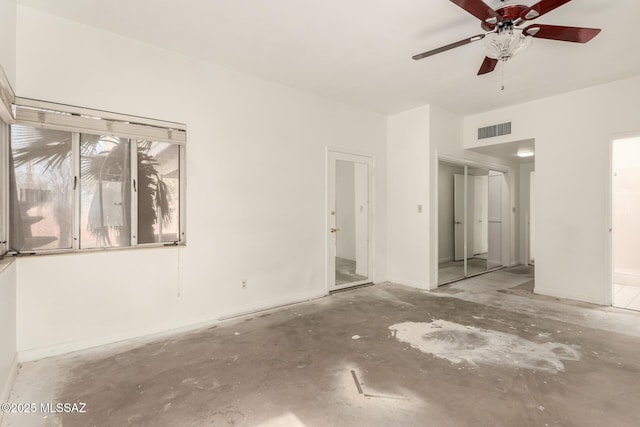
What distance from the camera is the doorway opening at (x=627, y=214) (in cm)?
512

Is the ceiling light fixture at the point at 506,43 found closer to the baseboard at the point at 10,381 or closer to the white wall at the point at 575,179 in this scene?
the white wall at the point at 575,179

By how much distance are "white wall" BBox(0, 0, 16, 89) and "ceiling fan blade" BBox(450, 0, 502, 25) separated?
320cm

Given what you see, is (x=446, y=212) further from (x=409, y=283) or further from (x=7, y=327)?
(x=7, y=327)

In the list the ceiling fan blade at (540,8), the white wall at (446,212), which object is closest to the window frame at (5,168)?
the ceiling fan blade at (540,8)

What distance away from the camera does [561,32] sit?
90.7 inches

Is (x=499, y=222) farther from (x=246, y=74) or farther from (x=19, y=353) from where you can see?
(x=19, y=353)

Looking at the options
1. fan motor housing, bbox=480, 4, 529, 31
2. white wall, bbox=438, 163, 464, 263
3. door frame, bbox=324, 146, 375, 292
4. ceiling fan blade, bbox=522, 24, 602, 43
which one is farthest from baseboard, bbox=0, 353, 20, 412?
white wall, bbox=438, 163, 464, 263

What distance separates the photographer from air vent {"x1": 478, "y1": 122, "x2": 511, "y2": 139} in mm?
4996

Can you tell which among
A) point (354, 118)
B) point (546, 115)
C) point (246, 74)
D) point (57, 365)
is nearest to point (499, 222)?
point (546, 115)

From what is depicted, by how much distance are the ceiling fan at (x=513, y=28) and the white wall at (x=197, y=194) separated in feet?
8.27

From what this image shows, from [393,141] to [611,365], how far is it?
13.0ft

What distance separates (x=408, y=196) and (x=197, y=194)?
3.33 m

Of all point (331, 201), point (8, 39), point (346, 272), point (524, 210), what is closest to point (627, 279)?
point (524, 210)

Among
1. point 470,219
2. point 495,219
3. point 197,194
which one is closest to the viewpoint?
point 197,194
